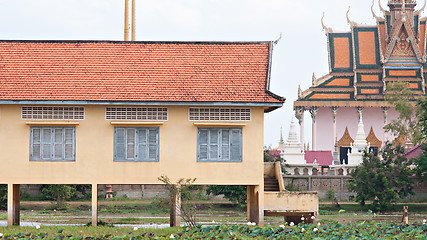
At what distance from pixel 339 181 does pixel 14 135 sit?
23.8 m

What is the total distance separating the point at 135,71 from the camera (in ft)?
82.7

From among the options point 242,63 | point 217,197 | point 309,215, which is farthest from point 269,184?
point 217,197

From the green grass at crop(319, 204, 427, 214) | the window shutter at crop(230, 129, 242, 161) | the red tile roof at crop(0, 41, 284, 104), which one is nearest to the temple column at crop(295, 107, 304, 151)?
the green grass at crop(319, 204, 427, 214)

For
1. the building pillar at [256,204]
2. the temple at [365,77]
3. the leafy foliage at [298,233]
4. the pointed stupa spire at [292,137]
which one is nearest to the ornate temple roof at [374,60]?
the temple at [365,77]

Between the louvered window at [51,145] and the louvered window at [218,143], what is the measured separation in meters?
3.79

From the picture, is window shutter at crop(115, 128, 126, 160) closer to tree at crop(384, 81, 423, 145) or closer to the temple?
tree at crop(384, 81, 423, 145)

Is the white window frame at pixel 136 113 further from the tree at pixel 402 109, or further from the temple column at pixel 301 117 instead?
the temple column at pixel 301 117

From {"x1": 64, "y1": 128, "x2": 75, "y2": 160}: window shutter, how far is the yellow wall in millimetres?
150

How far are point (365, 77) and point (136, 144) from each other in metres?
39.0

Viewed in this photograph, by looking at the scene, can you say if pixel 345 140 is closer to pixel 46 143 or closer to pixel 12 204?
pixel 46 143

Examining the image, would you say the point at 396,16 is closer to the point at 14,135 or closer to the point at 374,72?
the point at 374,72

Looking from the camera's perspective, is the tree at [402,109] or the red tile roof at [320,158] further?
the red tile roof at [320,158]

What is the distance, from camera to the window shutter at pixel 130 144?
24.4m

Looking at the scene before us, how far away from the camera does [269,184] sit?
2730 cm
